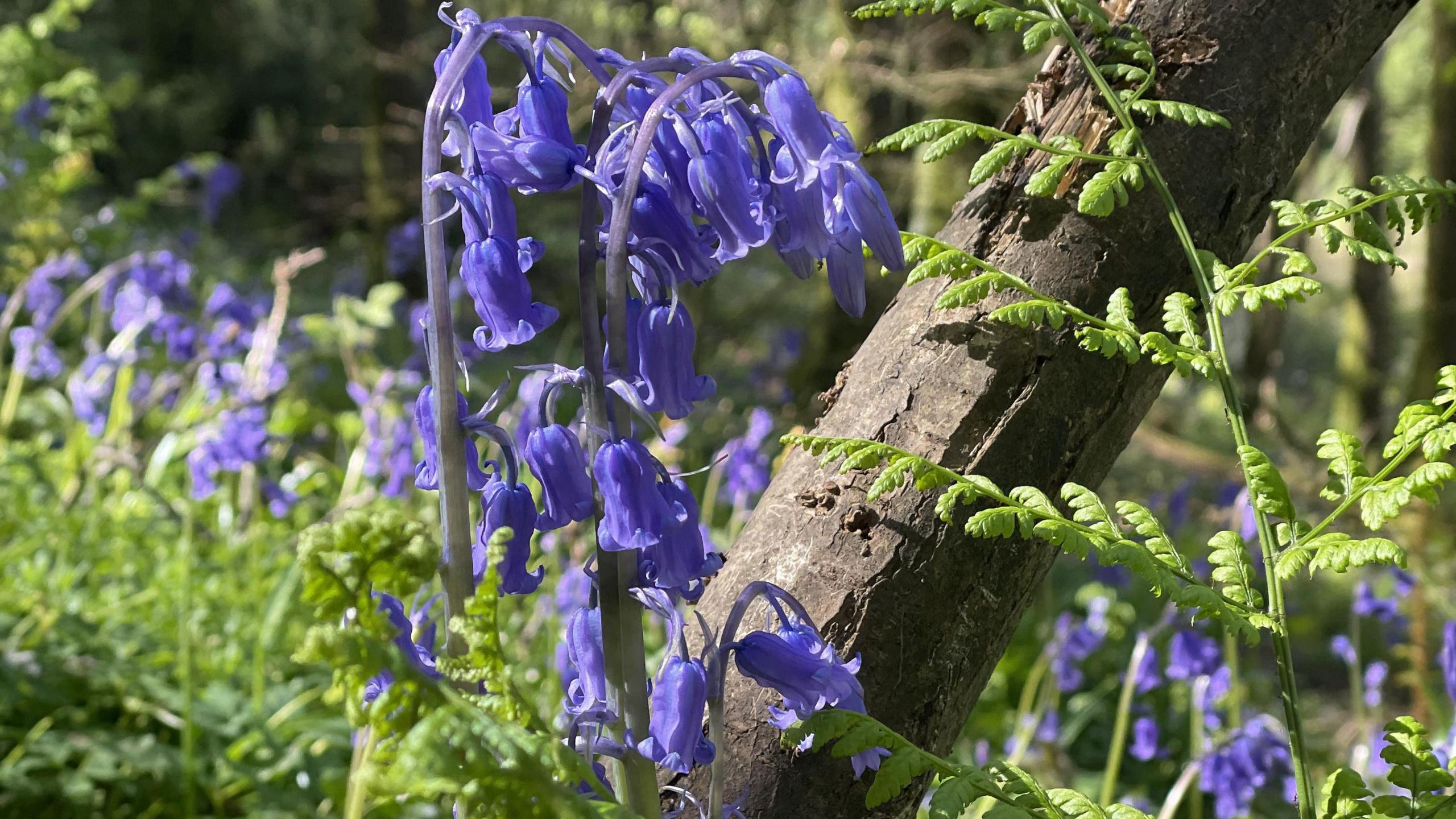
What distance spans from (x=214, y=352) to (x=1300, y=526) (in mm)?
3856

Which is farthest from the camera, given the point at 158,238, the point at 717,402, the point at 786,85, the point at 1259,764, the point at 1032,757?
the point at 158,238

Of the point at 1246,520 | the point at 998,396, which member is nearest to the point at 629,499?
the point at 998,396

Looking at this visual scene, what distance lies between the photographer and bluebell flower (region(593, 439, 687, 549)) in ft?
2.63

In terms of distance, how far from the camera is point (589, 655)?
34.4 inches

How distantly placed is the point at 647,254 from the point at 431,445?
24cm

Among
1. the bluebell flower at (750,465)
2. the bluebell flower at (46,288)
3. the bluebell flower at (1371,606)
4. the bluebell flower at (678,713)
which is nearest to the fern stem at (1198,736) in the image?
the bluebell flower at (1371,606)

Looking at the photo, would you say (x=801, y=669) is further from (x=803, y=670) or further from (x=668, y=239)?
(x=668, y=239)

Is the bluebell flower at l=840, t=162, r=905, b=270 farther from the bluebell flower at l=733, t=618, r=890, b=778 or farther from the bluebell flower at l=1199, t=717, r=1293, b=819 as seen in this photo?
the bluebell flower at l=1199, t=717, r=1293, b=819

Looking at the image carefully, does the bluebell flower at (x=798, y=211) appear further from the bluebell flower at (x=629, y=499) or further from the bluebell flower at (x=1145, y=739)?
the bluebell flower at (x=1145, y=739)

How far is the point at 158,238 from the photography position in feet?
34.9

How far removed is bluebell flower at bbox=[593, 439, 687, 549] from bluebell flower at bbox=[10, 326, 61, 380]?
3.97 metres

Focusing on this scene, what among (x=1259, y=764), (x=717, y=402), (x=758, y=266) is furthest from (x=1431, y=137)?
(x=758, y=266)

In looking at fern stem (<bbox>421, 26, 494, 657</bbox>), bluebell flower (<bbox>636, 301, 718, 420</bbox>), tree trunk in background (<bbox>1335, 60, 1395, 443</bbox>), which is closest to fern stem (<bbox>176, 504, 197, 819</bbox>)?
fern stem (<bbox>421, 26, 494, 657</bbox>)

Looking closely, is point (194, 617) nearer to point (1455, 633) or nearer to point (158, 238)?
point (1455, 633)
